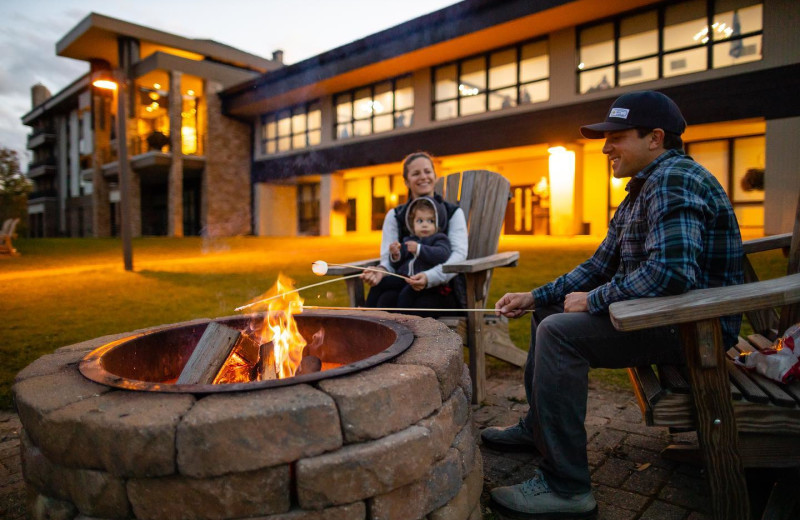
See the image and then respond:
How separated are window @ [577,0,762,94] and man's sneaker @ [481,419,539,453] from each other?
12.5 m

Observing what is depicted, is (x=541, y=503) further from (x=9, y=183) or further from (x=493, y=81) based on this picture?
(x=9, y=183)

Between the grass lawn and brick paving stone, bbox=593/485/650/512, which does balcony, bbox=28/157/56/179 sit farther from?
brick paving stone, bbox=593/485/650/512

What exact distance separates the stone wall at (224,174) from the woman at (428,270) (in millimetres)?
18062

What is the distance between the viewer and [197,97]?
2033 centimetres

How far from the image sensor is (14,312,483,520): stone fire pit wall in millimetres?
1198

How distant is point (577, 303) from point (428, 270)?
1.23m

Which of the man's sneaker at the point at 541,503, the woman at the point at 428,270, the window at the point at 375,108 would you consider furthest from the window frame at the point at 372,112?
the man's sneaker at the point at 541,503

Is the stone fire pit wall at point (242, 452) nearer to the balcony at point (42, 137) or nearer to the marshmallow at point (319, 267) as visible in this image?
the marshmallow at point (319, 267)

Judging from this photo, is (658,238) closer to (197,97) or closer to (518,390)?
(518,390)

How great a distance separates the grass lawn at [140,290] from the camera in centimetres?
419

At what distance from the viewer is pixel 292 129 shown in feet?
66.4

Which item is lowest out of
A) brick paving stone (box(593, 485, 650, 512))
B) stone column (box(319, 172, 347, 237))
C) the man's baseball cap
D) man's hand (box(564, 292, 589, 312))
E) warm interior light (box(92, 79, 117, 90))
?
brick paving stone (box(593, 485, 650, 512))

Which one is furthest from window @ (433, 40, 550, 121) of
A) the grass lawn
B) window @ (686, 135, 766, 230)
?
the grass lawn

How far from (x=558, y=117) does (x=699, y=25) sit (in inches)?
143
